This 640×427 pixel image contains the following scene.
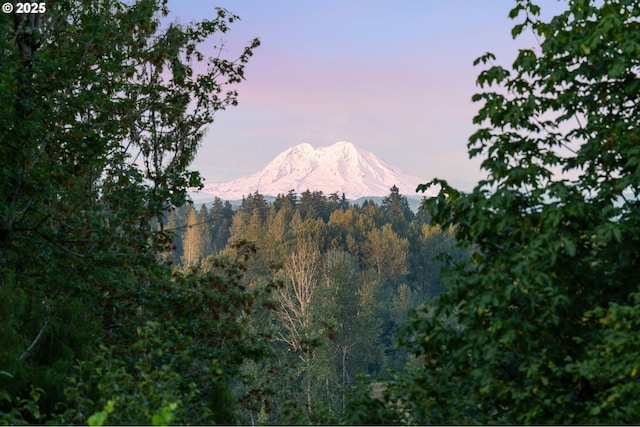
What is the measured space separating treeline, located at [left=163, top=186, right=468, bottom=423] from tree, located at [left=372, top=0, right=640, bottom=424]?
1128 inches

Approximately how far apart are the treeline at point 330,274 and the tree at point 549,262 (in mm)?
28645

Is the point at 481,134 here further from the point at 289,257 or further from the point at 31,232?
the point at 289,257

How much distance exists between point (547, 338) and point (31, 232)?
789 centimetres

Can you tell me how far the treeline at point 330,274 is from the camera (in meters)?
62.6

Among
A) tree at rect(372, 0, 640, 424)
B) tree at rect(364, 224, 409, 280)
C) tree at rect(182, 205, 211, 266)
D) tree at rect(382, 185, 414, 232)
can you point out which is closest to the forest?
tree at rect(372, 0, 640, 424)

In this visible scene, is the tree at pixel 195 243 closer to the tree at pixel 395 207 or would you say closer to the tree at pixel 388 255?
the tree at pixel 388 255

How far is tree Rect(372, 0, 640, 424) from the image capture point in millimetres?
7258

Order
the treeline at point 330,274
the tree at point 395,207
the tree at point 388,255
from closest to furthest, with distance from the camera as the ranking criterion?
the treeline at point 330,274, the tree at point 388,255, the tree at point 395,207

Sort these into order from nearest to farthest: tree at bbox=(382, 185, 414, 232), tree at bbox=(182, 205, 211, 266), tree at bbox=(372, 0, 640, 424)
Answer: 1. tree at bbox=(372, 0, 640, 424)
2. tree at bbox=(182, 205, 211, 266)
3. tree at bbox=(382, 185, 414, 232)

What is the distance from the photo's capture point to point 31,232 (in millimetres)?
11703

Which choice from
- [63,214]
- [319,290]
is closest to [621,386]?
[63,214]

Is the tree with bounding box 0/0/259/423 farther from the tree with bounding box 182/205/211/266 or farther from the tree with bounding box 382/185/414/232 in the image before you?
the tree with bounding box 382/185/414/232

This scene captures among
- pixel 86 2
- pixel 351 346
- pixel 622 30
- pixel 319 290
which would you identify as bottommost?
pixel 351 346

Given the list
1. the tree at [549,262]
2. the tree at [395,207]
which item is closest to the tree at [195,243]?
the tree at [395,207]
